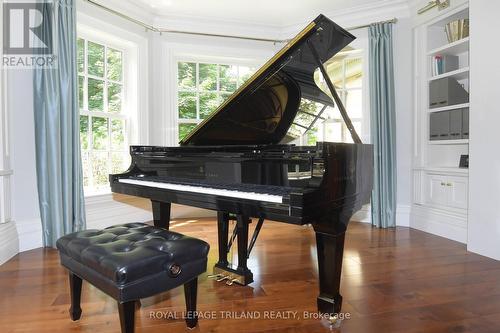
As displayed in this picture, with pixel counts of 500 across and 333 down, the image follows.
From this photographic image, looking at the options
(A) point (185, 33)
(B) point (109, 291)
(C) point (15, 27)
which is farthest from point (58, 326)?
(A) point (185, 33)

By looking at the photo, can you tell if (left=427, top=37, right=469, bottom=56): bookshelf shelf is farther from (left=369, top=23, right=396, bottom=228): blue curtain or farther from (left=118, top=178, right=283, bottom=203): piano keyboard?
(left=118, top=178, right=283, bottom=203): piano keyboard

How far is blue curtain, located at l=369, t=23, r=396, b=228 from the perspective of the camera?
3.86m

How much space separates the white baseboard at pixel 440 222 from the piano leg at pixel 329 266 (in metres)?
2.27

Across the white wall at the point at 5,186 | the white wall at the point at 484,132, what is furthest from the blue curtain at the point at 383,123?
the white wall at the point at 5,186

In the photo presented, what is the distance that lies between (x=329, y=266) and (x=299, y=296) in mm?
547

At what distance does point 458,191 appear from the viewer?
3383 millimetres

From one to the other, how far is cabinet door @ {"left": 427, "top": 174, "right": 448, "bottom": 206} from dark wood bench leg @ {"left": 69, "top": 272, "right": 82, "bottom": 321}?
11.5 feet

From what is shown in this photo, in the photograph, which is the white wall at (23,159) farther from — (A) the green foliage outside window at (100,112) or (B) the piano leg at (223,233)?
(B) the piano leg at (223,233)

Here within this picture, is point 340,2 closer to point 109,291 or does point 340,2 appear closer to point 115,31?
point 115,31

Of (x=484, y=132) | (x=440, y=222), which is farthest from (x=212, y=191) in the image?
(x=440, y=222)

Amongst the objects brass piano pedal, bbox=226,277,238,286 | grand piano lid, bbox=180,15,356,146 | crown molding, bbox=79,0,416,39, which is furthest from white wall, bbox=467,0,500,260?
brass piano pedal, bbox=226,277,238,286

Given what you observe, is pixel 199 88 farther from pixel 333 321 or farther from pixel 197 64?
pixel 333 321

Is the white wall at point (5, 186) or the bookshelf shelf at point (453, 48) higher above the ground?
the bookshelf shelf at point (453, 48)

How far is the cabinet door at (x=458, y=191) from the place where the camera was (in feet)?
10.8
